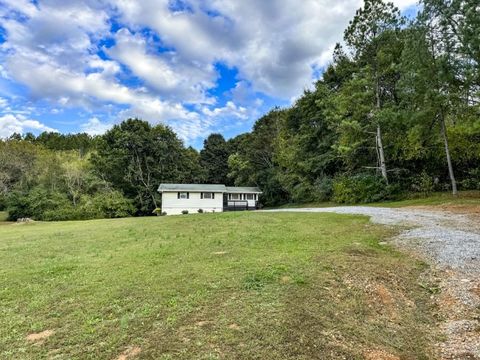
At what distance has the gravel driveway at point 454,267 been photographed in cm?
402

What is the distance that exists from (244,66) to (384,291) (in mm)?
19995

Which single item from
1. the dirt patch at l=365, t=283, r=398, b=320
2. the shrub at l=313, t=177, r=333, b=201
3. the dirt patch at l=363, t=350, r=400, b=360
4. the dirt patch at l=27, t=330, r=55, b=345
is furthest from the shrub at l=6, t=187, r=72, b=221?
the dirt patch at l=363, t=350, r=400, b=360

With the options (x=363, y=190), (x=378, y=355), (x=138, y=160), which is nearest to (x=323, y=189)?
(x=363, y=190)

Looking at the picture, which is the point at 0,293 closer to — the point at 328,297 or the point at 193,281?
the point at 193,281

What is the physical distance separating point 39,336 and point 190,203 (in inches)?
1197

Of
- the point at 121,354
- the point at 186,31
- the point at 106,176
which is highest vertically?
the point at 186,31

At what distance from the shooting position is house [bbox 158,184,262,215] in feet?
111

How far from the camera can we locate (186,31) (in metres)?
16.1

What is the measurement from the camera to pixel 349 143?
24422 millimetres

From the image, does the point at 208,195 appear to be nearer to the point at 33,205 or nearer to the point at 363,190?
the point at 33,205

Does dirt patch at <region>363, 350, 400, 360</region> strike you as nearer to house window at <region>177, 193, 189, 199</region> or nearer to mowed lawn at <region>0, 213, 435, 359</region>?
mowed lawn at <region>0, 213, 435, 359</region>

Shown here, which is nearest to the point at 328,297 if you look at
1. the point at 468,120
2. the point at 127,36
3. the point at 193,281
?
the point at 193,281

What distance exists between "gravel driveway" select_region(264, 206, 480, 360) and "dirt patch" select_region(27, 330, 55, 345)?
468cm

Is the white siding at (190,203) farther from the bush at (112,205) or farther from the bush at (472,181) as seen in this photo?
the bush at (472,181)
